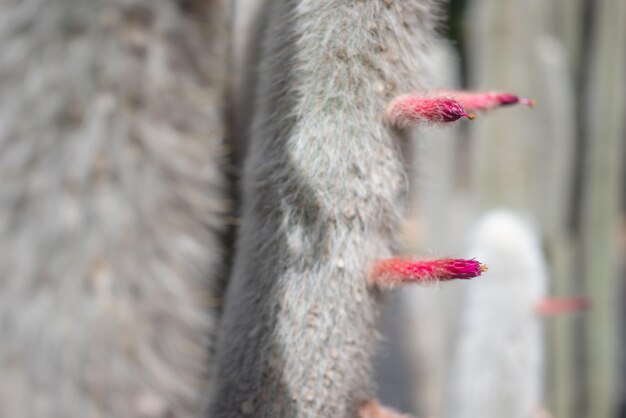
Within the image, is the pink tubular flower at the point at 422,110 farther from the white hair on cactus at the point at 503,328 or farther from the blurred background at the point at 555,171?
the blurred background at the point at 555,171

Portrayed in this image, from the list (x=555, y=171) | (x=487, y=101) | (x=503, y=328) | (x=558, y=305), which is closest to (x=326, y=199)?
(x=487, y=101)

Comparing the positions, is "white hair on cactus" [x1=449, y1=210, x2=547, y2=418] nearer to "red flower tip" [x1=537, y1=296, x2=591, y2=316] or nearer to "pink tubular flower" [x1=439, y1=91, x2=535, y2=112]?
"red flower tip" [x1=537, y1=296, x2=591, y2=316]

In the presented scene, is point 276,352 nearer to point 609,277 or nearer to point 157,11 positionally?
point 157,11

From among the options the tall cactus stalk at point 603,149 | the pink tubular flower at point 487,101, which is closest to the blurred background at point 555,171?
the tall cactus stalk at point 603,149

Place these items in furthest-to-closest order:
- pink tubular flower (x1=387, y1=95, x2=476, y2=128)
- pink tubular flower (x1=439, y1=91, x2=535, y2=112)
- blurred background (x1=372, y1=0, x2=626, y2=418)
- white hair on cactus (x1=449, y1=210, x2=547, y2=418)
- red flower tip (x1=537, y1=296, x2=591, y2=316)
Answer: blurred background (x1=372, y1=0, x2=626, y2=418)
red flower tip (x1=537, y1=296, x2=591, y2=316)
white hair on cactus (x1=449, y1=210, x2=547, y2=418)
pink tubular flower (x1=439, y1=91, x2=535, y2=112)
pink tubular flower (x1=387, y1=95, x2=476, y2=128)

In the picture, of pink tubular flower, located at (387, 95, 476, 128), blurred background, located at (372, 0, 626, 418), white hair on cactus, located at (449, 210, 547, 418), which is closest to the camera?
pink tubular flower, located at (387, 95, 476, 128)

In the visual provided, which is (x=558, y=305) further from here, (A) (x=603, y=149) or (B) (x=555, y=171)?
(A) (x=603, y=149)

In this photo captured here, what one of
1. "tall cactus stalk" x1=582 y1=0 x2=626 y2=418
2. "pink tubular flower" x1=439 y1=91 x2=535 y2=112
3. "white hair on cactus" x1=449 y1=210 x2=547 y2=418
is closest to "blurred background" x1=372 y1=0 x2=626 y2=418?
"tall cactus stalk" x1=582 y1=0 x2=626 y2=418
